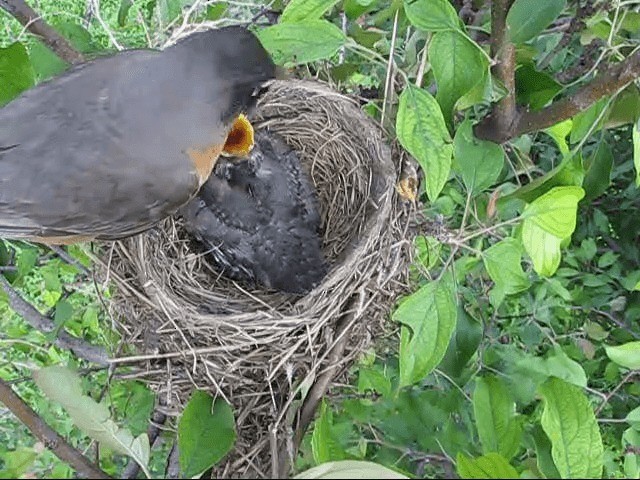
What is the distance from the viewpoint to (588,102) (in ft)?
3.82

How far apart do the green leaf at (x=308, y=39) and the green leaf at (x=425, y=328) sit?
36 cm

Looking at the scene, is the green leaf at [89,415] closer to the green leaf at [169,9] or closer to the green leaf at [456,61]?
the green leaf at [456,61]

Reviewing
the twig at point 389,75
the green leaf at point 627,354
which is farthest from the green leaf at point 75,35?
the green leaf at point 627,354

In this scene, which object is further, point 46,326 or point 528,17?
point 46,326

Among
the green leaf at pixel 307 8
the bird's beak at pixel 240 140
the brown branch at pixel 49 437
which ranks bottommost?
the bird's beak at pixel 240 140

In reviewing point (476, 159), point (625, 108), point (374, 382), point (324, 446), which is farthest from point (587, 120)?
point (324, 446)

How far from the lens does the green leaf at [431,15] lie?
1.00m

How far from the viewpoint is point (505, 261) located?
1.21 metres

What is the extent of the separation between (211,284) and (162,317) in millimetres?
351

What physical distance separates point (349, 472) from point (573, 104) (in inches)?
32.6

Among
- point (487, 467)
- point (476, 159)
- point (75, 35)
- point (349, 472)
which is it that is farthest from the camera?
point (75, 35)

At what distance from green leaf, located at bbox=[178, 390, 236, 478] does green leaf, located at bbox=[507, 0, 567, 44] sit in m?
0.63

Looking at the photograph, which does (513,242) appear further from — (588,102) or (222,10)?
(222,10)

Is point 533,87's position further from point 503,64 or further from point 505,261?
point 505,261
